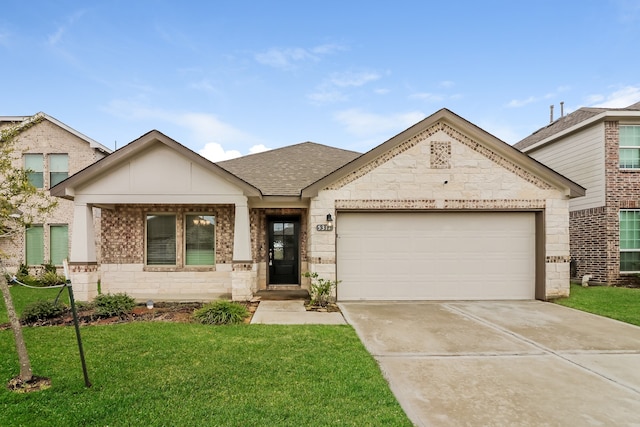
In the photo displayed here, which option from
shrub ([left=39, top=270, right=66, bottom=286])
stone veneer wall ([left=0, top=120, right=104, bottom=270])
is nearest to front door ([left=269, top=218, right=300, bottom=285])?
shrub ([left=39, top=270, right=66, bottom=286])

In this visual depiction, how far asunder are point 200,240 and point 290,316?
5036 mm

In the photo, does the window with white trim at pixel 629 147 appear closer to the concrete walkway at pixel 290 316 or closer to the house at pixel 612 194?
the house at pixel 612 194

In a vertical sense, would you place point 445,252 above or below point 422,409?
above

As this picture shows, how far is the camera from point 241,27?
1410cm

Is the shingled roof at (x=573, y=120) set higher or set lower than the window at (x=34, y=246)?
higher

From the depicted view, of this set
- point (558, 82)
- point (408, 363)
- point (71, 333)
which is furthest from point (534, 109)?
A: point (71, 333)

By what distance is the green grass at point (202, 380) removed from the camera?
3203 mm

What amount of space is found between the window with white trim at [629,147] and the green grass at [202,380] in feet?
41.2

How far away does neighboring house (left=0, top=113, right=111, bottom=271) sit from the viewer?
13977mm

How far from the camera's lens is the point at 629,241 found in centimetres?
1177

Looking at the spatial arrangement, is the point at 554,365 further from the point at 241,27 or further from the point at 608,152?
the point at 241,27

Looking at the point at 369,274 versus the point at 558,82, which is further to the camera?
the point at 558,82

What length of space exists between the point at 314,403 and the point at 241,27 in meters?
15.0

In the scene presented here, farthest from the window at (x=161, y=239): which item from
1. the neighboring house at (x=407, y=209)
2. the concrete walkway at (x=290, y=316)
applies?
the concrete walkway at (x=290, y=316)
